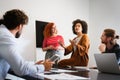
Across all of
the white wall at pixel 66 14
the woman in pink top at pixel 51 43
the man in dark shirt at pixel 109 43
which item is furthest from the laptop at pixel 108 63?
the white wall at pixel 66 14

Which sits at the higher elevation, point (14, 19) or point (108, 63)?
point (14, 19)

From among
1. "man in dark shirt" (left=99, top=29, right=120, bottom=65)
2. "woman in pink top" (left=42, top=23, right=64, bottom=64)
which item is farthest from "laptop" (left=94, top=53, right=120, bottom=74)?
"woman in pink top" (left=42, top=23, right=64, bottom=64)

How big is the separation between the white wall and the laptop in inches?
106

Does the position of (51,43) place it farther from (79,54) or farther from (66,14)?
(66,14)

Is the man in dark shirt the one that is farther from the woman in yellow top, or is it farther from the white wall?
the white wall

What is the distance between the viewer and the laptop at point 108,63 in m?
1.60

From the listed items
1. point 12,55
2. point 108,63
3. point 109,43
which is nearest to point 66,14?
point 109,43

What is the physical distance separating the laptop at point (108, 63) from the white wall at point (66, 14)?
8.80 ft

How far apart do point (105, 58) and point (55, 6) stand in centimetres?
324

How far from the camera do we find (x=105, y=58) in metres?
1.68

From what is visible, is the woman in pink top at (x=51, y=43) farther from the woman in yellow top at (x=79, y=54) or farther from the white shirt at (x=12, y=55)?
the white shirt at (x=12, y=55)

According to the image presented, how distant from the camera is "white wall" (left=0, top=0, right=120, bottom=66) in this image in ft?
14.1

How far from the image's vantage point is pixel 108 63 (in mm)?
1655

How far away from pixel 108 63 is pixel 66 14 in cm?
342
